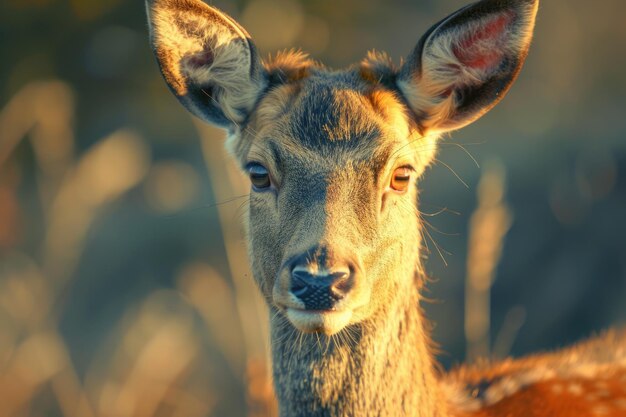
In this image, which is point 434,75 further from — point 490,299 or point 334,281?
point 490,299

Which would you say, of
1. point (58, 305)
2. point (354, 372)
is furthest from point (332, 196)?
point (58, 305)

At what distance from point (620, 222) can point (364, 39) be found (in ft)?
13.1

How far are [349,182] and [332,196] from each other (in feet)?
0.39

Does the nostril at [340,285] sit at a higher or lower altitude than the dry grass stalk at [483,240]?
higher

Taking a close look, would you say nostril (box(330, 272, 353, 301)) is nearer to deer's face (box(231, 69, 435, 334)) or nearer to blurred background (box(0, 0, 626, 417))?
deer's face (box(231, 69, 435, 334))

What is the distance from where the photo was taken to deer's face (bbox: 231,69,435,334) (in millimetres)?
3607

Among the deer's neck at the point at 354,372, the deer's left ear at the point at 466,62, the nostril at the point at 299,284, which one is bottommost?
the deer's neck at the point at 354,372

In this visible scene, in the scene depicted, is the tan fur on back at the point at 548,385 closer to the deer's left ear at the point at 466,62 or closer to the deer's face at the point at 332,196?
the deer's face at the point at 332,196

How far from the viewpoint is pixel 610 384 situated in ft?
16.0

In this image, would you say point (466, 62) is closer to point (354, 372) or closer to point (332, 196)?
point (332, 196)

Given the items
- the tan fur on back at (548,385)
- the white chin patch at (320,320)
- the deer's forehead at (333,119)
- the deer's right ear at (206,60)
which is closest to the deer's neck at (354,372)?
the white chin patch at (320,320)

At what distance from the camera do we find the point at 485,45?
428cm

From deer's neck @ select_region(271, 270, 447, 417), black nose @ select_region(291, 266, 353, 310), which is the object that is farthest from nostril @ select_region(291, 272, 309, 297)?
deer's neck @ select_region(271, 270, 447, 417)

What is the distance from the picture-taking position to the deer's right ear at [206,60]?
169 inches
